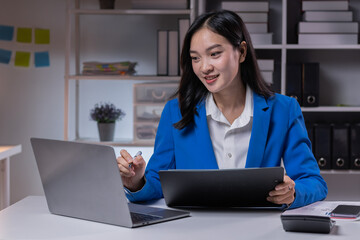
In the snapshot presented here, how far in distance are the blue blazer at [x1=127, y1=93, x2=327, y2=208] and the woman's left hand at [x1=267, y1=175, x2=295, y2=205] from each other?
9.9 inches

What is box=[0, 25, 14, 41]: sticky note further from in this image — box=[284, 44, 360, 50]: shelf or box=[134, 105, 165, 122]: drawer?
box=[284, 44, 360, 50]: shelf

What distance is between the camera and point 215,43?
168 cm

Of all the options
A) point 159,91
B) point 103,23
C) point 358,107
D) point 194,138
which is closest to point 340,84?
point 358,107

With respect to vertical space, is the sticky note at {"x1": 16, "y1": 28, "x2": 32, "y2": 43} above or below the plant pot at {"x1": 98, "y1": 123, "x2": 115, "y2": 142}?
above

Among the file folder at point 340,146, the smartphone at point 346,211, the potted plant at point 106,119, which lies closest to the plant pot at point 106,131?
the potted plant at point 106,119

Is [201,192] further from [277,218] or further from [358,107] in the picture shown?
[358,107]

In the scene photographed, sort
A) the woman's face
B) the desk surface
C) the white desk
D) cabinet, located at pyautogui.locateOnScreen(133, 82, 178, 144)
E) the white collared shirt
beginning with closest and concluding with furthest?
the desk surface < the woman's face < the white collared shirt < the white desk < cabinet, located at pyautogui.locateOnScreen(133, 82, 178, 144)

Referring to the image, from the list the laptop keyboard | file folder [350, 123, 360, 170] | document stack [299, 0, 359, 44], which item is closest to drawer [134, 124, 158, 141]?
document stack [299, 0, 359, 44]

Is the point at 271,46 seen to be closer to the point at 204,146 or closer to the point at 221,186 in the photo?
the point at 204,146

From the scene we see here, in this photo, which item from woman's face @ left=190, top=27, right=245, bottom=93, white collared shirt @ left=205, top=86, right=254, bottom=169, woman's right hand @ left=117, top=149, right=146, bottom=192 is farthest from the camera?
white collared shirt @ left=205, top=86, right=254, bottom=169

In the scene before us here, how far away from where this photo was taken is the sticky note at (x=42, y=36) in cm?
346

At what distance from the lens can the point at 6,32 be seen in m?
3.46

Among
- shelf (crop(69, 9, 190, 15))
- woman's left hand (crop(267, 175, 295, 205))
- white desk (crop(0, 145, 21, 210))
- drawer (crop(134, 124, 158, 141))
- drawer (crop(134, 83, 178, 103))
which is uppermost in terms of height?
shelf (crop(69, 9, 190, 15))

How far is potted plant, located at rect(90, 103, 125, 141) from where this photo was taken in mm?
3186
